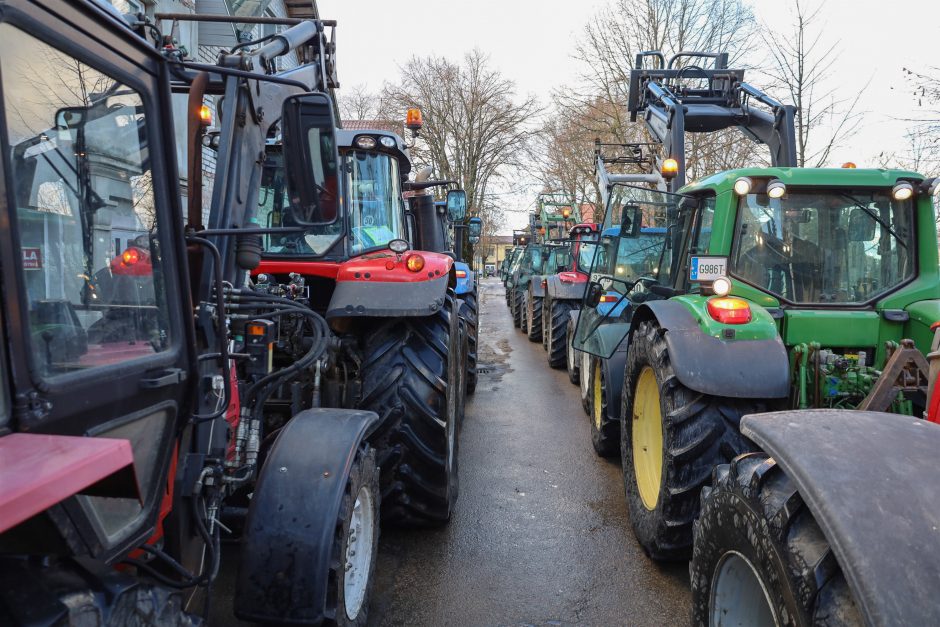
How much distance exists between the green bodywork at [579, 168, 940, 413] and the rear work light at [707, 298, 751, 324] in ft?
0.20

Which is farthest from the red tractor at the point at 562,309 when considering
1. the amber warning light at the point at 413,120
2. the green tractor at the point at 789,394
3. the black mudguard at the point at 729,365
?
the black mudguard at the point at 729,365

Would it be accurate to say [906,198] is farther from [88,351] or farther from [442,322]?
[88,351]

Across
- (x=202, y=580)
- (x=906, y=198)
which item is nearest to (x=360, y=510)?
(x=202, y=580)

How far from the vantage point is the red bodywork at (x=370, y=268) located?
11.5 feet

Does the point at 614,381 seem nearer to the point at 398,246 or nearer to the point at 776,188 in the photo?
the point at 776,188

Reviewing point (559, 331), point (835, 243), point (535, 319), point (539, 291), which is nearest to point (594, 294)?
point (835, 243)

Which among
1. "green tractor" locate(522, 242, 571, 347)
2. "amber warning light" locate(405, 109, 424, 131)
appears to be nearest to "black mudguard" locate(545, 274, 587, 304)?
"green tractor" locate(522, 242, 571, 347)

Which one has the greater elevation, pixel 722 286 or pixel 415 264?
pixel 415 264

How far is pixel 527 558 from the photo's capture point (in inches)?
144

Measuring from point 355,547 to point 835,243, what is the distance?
10.1 feet

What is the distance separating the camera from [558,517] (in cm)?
422

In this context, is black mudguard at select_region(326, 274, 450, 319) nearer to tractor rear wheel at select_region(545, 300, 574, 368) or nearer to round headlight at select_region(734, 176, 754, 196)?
round headlight at select_region(734, 176, 754, 196)

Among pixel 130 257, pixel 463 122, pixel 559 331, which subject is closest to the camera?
pixel 130 257

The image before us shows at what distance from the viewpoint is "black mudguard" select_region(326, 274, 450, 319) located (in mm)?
3363
